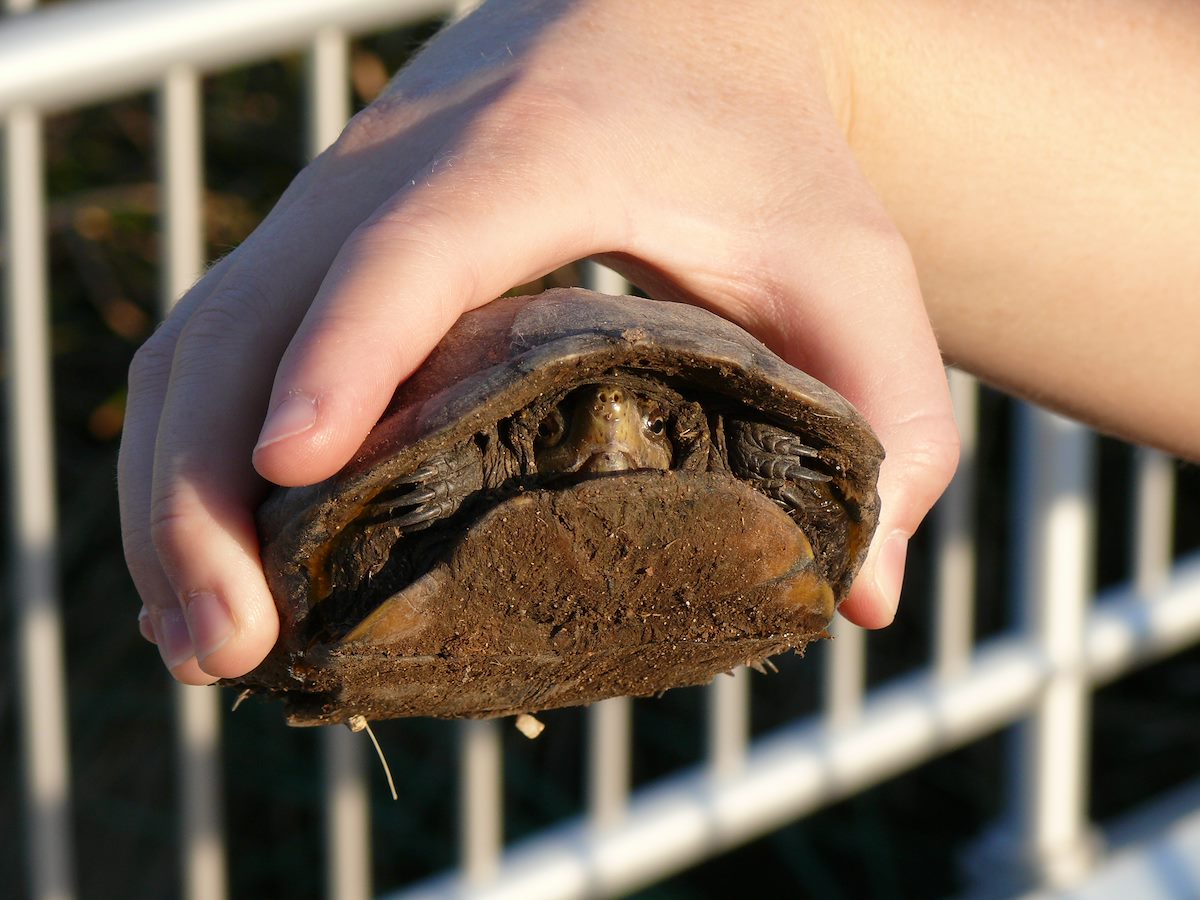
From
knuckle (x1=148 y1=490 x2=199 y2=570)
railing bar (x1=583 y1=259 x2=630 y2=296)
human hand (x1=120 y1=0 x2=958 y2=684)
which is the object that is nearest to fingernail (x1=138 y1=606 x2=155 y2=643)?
human hand (x1=120 y1=0 x2=958 y2=684)

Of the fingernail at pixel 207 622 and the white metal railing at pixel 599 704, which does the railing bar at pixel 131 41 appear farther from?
the fingernail at pixel 207 622

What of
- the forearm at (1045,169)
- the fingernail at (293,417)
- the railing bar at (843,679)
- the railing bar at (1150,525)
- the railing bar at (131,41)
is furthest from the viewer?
the railing bar at (1150,525)

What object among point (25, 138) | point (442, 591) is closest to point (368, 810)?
point (25, 138)

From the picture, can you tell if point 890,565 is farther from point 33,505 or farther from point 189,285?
point 33,505

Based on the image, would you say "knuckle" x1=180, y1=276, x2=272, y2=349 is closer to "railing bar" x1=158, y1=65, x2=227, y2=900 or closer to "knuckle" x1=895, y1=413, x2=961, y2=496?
"knuckle" x1=895, y1=413, x2=961, y2=496

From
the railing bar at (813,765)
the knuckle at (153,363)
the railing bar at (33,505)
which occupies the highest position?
the knuckle at (153,363)

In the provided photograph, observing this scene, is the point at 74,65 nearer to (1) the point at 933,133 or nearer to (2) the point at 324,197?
(2) the point at 324,197

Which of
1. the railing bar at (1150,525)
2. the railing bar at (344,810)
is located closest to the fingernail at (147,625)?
the railing bar at (344,810)
